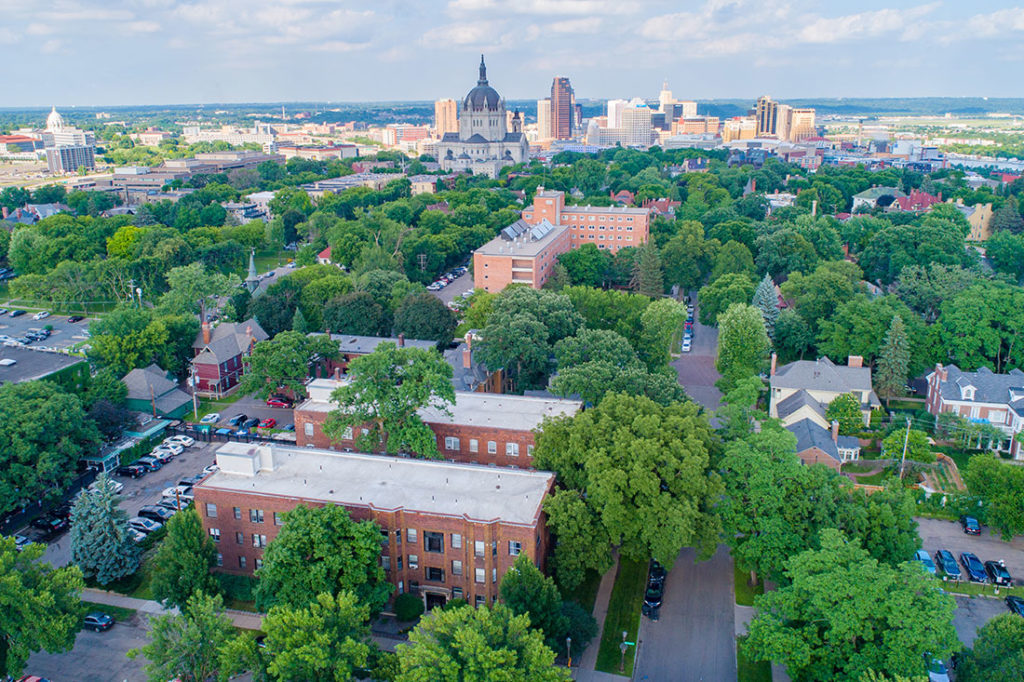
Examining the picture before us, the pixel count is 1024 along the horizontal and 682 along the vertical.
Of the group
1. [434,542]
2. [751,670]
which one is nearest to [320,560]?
[434,542]

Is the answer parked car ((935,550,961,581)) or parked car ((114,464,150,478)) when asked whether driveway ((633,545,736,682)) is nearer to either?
parked car ((935,550,961,581))

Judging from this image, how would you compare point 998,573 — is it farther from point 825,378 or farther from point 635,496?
point 825,378

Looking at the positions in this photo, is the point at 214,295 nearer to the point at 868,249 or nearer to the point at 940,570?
the point at 940,570

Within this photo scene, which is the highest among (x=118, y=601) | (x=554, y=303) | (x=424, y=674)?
(x=554, y=303)

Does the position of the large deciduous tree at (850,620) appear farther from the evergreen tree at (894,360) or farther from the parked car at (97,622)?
the evergreen tree at (894,360)

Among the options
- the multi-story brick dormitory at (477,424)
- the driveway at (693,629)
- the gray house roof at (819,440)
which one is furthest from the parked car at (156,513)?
the gray house roof at (819,440)

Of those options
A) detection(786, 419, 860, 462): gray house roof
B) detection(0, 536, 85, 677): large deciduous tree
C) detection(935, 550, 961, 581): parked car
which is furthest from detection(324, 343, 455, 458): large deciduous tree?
detection(935, 550, 961, 581): parked car

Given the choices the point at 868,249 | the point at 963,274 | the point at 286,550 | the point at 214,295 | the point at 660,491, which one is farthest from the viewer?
the point at 868,249

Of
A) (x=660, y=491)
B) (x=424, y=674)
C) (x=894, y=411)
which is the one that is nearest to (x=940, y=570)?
(x=660, y=491)
